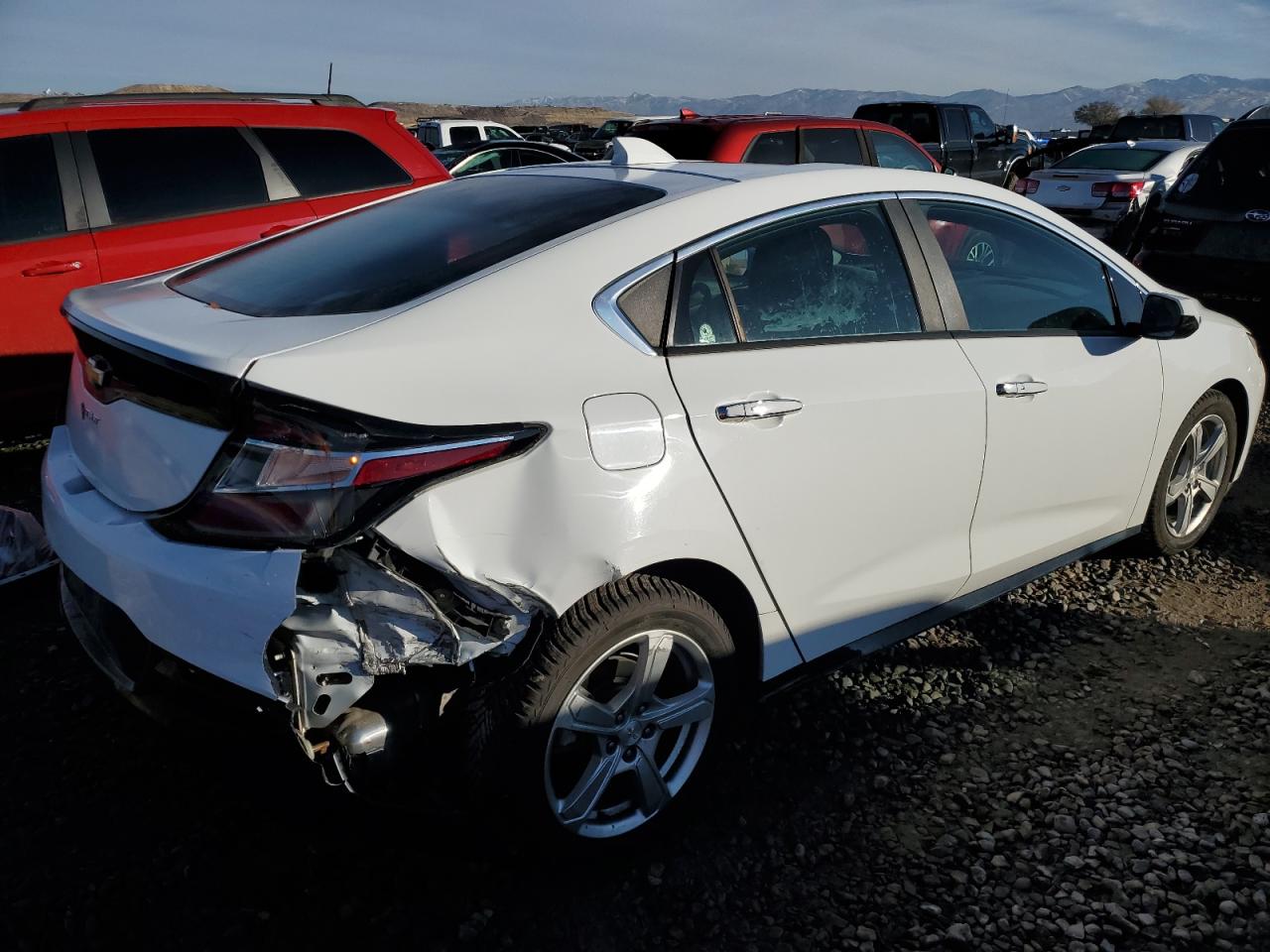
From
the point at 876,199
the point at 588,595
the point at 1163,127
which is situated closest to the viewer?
the point at 588,595

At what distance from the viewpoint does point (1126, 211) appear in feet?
38.1

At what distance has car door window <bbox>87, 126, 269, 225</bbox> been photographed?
500 cm

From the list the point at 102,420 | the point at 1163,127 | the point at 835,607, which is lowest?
the point at 835,607

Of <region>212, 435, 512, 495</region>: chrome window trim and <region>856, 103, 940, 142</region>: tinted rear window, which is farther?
<region>856, 103, 940, 142</region>: tinted rear window

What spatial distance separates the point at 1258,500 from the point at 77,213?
19.8 feet

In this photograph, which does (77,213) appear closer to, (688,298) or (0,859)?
(0,859)

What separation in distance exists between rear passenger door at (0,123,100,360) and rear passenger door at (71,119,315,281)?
8cm

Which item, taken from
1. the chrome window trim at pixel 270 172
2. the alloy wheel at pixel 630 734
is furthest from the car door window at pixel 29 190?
the alloy wheel at pixel 630 734

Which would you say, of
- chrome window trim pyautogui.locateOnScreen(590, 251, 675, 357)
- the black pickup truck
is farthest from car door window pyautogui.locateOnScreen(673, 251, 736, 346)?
the black pickup truck

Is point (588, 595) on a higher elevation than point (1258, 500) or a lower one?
higher

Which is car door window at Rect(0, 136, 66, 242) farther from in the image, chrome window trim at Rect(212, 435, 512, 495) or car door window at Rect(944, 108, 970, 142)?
car door window at Rect(944, 108, 970, 142)

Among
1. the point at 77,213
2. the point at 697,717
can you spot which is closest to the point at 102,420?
the point at 697,717

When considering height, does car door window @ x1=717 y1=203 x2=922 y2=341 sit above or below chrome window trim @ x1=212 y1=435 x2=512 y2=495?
above

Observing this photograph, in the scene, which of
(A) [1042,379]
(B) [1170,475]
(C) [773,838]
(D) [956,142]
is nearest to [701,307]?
(A) [1042,379]
